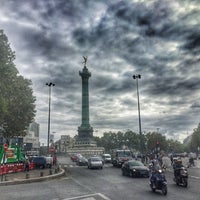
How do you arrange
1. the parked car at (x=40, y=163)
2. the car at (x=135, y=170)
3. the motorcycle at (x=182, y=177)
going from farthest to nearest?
the parked car at (x=40, y=163) < the car at (x=135, y=170) < the motorcycle at (x=182, y=177)

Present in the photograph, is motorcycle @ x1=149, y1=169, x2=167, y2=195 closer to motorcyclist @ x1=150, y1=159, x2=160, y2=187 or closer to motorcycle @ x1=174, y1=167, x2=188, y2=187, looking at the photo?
motorcyclist @ x1=150, y1=159, x2=160, y2=187

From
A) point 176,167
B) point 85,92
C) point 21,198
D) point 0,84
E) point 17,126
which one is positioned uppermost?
point 85,92

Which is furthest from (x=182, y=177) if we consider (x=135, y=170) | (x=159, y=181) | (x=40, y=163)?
(x=40, y=163)

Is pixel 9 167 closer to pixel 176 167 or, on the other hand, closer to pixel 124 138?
pixel 176 167

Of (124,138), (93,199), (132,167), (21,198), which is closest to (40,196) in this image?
(21,198)

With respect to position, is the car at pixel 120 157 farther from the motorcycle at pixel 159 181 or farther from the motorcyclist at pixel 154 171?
the motorcycle at pixel 159 181

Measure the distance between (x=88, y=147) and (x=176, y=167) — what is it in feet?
312

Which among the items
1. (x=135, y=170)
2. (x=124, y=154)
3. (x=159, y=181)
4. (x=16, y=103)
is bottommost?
(x=159, y=181)

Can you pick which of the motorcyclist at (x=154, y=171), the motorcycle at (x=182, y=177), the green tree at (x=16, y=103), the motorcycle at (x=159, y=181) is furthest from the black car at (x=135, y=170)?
the green tree at (x=16, y=103)

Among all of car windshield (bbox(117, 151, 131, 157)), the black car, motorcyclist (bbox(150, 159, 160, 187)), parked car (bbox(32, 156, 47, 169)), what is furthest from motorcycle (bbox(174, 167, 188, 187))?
car windshield (bbox(117, 151, 131, 157))

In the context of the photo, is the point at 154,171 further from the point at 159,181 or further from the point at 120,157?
the point at 120,157

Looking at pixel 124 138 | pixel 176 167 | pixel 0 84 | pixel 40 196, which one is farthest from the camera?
pixel 124 138

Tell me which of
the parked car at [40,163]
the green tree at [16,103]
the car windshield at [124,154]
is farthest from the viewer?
the car windshield at [124,154]

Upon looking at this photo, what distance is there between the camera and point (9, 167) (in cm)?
2938
